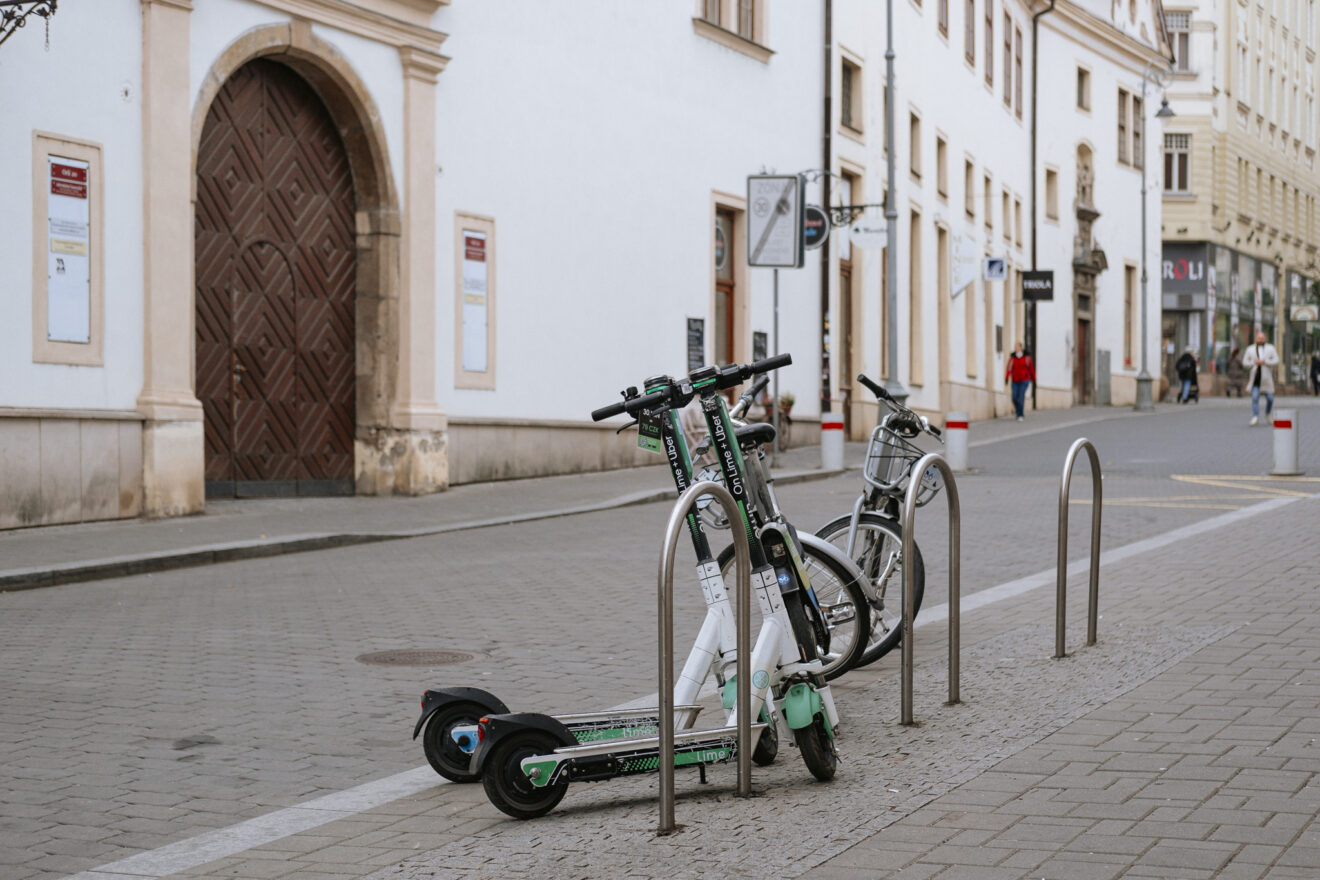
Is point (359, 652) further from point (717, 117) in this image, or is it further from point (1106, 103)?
point (1106, 103)

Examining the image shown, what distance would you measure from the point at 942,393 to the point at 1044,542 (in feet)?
75.8

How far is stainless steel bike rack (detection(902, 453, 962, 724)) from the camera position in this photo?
644 centimetres

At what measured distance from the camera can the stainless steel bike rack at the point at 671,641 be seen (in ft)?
16.0

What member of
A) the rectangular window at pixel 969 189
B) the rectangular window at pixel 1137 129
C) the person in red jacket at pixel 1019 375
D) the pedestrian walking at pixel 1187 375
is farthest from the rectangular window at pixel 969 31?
the pedestrian walking at pixel 1187 375

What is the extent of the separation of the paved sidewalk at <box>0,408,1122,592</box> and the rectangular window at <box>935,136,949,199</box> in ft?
52.3

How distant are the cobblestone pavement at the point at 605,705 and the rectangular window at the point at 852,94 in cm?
1906

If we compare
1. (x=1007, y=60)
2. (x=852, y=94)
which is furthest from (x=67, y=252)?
(x=1007, y=60)

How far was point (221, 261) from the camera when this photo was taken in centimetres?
1595

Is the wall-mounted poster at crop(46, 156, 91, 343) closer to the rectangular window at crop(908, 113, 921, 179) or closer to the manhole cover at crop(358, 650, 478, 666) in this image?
the manhole cover at crop(358, 650, 478, 666)

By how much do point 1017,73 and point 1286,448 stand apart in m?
25.2

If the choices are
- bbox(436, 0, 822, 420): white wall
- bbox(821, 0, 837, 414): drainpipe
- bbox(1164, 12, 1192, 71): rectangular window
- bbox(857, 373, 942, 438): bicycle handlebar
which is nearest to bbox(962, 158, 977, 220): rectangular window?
bbox(821, 0, 837, 414): drainpipe

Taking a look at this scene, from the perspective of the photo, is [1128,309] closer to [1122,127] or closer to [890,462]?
[1122,127]

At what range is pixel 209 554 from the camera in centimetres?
1230

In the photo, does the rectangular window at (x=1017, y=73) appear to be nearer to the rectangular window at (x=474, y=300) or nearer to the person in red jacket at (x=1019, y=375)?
the person in red jacket at (x=1019, y=375)
